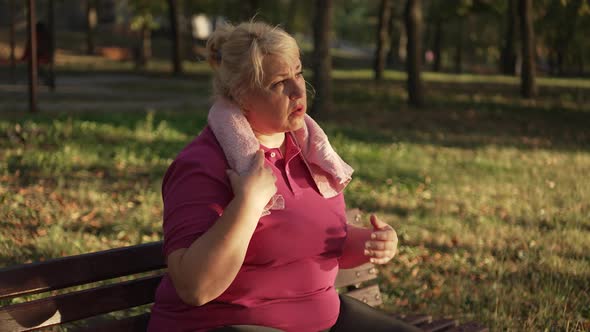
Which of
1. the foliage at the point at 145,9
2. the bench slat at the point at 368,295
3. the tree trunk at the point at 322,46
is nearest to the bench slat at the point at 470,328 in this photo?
the bench slat at the point at 368,295

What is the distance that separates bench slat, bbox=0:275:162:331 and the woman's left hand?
0.87m

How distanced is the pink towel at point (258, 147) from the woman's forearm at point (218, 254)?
218 mm

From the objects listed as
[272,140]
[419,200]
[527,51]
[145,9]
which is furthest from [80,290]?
[145,9]

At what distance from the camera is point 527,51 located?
75.7ft

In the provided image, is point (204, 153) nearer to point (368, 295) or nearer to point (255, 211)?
point (255, 211)

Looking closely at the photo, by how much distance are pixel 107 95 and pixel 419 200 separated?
13.9 m

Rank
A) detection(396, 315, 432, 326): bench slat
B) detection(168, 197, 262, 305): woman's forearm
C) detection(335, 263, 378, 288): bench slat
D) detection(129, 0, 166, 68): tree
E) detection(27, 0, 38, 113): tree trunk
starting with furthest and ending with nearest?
detection(129, 0, 166, 68): tree
detection(27, 0, 38, 113): tree trunk
detection(396, 315, 432, 326): bench slat
detection(335, 263, 378, 288): bench slat
detection(168, 197, 262, 305): woman's forearm

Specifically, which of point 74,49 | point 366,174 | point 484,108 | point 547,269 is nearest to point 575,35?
point 484,108

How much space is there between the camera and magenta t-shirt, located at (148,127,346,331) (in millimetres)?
2678

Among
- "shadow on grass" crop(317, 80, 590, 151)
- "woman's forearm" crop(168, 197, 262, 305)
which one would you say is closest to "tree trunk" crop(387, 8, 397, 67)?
"shadow on grass" crop(317, 80, 590, 151)

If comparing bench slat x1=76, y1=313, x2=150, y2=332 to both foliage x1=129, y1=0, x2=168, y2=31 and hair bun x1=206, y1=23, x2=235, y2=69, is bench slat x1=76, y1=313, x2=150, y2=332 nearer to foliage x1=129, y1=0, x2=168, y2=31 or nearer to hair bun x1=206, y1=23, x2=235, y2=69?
hair bun x1=206, y1=23, x2=235, y2=69

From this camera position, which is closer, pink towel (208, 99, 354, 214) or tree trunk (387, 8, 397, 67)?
pink towel (208, 99, 354, 214)

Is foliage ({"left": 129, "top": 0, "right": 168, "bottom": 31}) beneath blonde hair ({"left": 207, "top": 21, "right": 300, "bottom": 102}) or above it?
beneath

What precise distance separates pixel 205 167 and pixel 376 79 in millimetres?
27119
